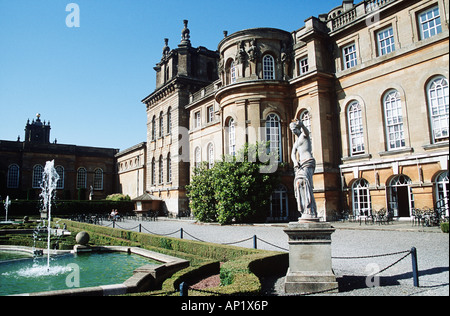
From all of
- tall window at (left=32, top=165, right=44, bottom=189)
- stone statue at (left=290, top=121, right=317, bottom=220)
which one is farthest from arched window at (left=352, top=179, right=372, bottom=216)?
tall window at (left=32, top=165, right=44, bottom=189)

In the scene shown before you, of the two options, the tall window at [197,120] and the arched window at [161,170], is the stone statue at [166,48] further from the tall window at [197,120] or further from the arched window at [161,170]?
the arched window at [161,170]

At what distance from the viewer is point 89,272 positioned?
32.1ft

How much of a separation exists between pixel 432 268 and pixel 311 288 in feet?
9.38

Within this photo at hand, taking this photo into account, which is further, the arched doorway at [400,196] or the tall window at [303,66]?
the tall window at [303,66]

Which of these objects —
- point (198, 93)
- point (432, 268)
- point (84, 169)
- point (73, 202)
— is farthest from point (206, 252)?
point (84, 169)

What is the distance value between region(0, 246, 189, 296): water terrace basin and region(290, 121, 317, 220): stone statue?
394 cm

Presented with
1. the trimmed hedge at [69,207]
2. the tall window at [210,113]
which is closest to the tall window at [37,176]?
the trimmed hedge at [69,207]

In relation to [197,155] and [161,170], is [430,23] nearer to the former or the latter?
[197,155]

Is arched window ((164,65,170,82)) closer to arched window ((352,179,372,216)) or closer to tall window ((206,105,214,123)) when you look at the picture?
tall window ((206,105,214,123))

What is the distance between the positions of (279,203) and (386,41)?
1267 centimetres

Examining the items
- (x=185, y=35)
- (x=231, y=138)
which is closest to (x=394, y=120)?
(x=231, y=138)

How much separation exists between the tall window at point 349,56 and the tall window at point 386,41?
1757mm

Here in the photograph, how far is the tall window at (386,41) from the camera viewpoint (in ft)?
63.9
